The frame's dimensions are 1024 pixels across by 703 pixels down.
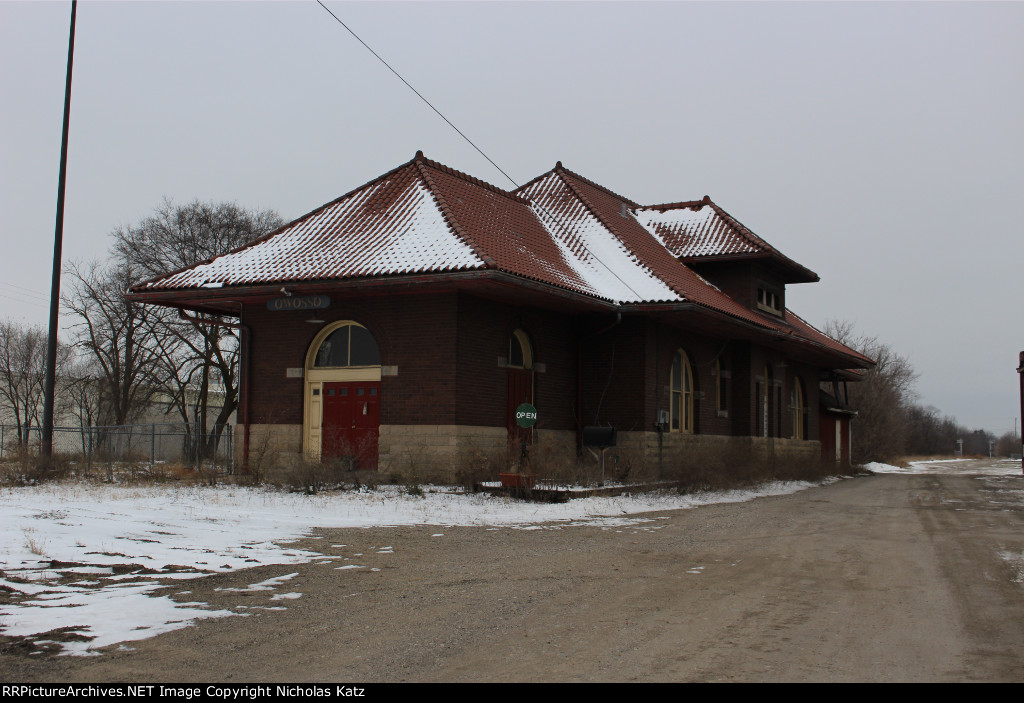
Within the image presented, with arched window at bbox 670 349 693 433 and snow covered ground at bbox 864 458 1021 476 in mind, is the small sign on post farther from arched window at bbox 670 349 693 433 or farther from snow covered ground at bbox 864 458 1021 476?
snow covered ground at bbox 864 458 1021 476

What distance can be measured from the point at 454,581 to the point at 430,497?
8.26 meters

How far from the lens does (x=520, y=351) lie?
21766mm

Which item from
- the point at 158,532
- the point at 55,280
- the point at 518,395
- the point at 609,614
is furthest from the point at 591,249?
the point at 609,614

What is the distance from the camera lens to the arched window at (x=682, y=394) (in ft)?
82.7

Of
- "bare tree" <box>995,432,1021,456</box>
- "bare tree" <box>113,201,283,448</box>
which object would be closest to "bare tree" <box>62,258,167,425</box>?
"bare tree" <box>113,201,283,448</box>

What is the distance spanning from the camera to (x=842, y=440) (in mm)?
41875

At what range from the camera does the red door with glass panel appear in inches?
790

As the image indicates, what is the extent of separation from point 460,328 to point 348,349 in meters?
3.01

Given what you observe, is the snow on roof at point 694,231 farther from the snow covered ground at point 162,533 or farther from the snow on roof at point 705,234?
the snow covered ground at point 162,533

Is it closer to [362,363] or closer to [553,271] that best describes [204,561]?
[362,363]

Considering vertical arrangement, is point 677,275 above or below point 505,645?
above

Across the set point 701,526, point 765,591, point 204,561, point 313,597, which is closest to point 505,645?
point 313,597

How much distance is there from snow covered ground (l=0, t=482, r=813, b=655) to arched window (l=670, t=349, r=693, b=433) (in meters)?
5.75

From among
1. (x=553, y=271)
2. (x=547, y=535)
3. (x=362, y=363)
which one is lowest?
(x=547, y=535)
